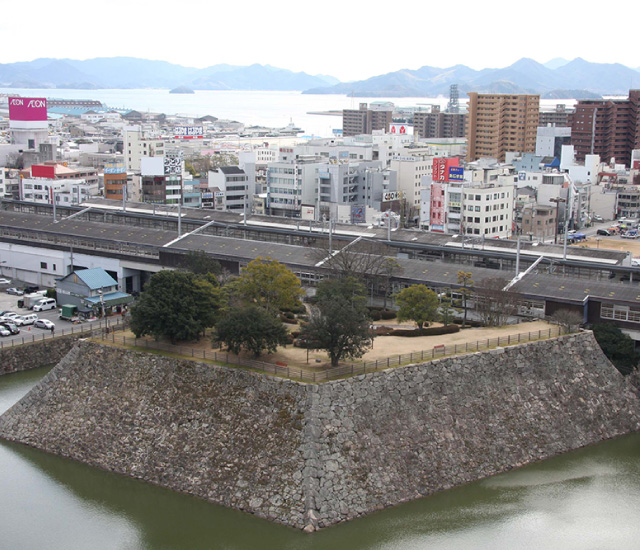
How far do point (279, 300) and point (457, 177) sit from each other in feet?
68.1

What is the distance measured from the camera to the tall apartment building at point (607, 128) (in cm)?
6188

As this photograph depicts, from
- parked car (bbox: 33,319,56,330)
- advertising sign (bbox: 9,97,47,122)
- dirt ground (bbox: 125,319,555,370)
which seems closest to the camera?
dirt ground (bbox: 125,319,555,370)

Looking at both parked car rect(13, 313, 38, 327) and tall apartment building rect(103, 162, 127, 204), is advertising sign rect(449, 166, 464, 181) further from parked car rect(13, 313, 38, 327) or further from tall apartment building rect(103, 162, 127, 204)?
parked car rect(13, 313, 38, 327)

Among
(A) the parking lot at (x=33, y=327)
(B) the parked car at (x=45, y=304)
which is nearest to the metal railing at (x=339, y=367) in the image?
(A) the parking lot at (x=33, y=327)

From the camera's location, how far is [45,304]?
76.8 ft

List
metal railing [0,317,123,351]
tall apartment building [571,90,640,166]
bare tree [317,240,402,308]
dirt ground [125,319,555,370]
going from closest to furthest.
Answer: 1. dirt ground [125,319,555,370]
2. metal railing [0,317,123,351]
3. bare tree [317,240,402,308]
4. tall apartment building [571,90,640,166]

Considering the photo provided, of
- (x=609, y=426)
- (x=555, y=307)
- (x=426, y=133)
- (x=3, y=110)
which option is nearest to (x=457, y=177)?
(x=555, y=307)

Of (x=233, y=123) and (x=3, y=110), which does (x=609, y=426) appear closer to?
(x=233, y=123)

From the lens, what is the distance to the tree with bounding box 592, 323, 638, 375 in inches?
701

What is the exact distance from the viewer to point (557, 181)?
42.7 metres

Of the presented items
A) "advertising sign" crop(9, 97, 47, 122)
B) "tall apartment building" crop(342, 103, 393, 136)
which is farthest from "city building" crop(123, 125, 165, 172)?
"tall apartment building" crop(342, 103, 393, 136)

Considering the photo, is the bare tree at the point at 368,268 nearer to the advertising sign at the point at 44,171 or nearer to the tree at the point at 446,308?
the tree at the point at 446,308

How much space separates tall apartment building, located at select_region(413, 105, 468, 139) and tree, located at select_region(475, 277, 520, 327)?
212 feet

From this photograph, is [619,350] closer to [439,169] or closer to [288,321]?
[288,321]
